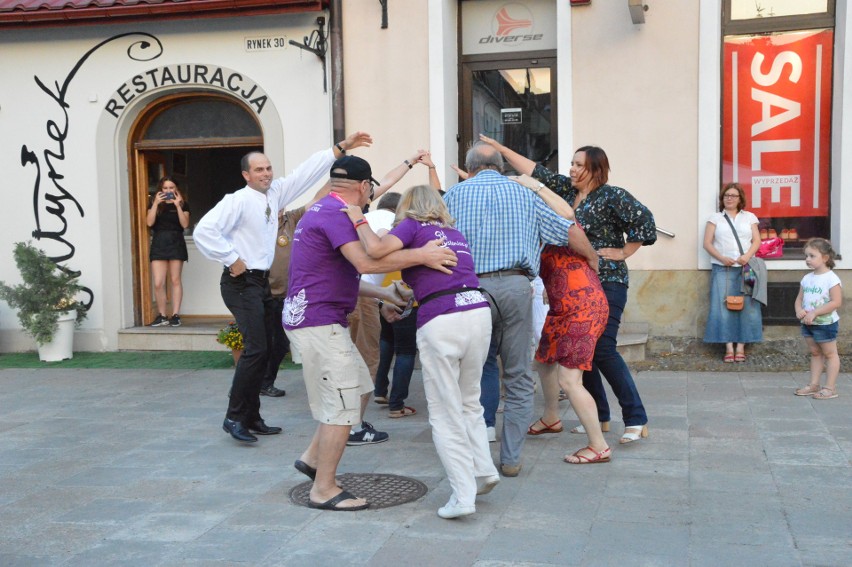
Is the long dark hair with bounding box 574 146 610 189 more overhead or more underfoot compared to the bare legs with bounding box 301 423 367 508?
more overhead

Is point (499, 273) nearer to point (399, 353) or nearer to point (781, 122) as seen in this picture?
point (399, 353)

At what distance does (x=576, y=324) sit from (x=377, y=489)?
148 centimetres

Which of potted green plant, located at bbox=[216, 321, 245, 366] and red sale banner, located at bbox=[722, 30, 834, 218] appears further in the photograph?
red sale banner, located at bbox=[722, 30, 834, 218]

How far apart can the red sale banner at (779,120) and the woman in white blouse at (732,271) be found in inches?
23.2

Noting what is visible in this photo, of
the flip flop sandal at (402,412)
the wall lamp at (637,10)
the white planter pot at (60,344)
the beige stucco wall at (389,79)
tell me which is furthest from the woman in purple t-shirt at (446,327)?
the white planter pot at (60,344)

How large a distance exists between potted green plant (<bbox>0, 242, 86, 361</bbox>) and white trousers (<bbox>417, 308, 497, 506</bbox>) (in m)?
6.67

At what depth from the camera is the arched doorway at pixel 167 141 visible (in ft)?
34.3

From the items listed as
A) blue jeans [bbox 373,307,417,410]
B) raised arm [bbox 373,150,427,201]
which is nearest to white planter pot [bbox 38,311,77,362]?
blue jeans [bbox 373,307,417,410]

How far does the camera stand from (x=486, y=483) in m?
4.67

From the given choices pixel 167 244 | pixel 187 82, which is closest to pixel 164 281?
pixel 167 244

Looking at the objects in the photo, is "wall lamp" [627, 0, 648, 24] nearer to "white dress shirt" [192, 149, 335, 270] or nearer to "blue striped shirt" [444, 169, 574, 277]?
"white dress shirt" [192, 149, 335, 270]

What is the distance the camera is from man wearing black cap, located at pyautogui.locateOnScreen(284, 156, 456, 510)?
4.63 m

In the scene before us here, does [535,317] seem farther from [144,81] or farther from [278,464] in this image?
[144,81]

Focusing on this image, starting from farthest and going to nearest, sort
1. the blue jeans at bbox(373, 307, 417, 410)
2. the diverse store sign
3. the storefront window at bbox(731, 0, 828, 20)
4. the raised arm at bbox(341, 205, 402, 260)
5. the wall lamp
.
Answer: the diverse store sign → the storefront window at bbox(731, 0, 828, 20) → the wall lamp → the blue jeans at bbox(373, 307, 417, 410) → the raised arm at bbox(341, 205, 402, 260)
